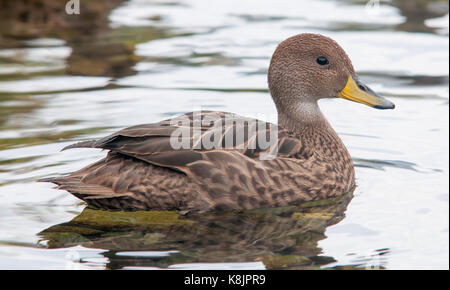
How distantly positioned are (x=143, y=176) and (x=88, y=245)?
820mm

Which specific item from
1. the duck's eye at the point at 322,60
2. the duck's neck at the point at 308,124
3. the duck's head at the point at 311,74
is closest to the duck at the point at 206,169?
the duck's neck at the point at 308,124

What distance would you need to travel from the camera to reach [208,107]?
382 inches

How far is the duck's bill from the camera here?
24.4 feet

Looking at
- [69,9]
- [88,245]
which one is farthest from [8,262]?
[69,9]

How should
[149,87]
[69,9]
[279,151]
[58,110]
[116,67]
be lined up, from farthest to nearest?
[69,9], [116,67], [149,87], [58,110], [279,151]

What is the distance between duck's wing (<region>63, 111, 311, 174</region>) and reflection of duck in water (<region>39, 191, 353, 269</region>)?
19.1 inches

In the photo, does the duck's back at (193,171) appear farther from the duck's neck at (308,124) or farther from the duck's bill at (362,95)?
the duck's bill at (362,95)

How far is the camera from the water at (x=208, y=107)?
605 cm

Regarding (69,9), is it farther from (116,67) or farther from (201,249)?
(201,249)

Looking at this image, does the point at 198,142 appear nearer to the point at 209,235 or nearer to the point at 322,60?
the point at 209,235

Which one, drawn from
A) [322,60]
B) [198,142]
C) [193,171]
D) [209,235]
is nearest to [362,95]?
[322,60]

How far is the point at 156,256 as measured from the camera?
5832 mm

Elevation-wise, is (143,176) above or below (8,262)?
above

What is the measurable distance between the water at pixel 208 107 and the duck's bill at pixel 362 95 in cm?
74
